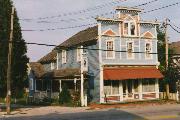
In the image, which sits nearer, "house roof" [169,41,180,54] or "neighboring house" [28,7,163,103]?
"neighboring house" [28,7,163,103]

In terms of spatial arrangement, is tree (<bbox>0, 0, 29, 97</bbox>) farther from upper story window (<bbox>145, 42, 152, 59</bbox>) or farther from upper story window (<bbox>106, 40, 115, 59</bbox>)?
upper story window (<bbox>145, 42, 152, 59</bbox>)

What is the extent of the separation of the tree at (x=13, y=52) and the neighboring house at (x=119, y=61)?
6.76m

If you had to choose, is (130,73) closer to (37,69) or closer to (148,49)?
(148,49)

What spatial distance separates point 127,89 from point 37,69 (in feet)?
60.7

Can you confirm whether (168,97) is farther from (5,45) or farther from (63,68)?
(5,45)

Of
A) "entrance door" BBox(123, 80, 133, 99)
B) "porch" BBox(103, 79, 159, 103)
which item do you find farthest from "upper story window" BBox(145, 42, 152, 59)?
"entrance door" BBox(123, 80, 133, 99)

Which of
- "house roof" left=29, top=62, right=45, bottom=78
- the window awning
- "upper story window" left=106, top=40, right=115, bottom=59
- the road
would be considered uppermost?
"upper story window" left=106, top=40, right=115, bottom=59

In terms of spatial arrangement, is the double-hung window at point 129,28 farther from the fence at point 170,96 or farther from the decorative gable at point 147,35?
the fence at point 170,96

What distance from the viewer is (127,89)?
1682 inches

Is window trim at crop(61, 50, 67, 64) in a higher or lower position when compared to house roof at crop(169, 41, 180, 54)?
lower

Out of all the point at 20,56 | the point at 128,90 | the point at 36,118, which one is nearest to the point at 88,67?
the point at 128,90

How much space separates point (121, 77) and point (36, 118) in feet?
50.5

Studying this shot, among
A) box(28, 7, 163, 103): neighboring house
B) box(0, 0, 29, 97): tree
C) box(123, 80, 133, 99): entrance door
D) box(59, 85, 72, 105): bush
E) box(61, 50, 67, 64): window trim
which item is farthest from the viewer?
box(61, 50, 67, 64): window trim

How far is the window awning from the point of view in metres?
39.9
